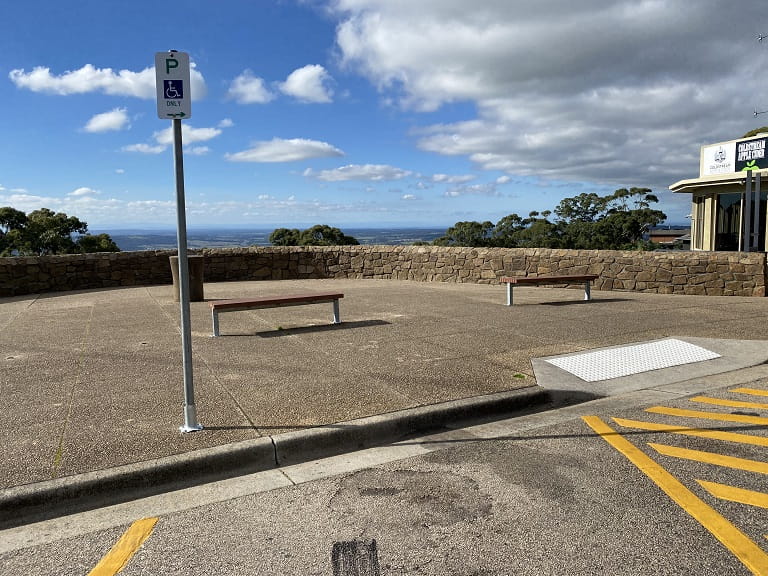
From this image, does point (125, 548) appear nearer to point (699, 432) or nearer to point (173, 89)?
point (173, 89)

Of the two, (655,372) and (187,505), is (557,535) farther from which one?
(655,372)

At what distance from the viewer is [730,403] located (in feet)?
17.3

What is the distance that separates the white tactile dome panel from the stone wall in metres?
5.43

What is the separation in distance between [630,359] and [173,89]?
5.42m

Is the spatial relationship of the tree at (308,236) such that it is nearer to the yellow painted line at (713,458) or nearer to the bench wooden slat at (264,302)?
the bench wooden slat at (264,302)

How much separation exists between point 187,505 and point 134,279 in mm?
12294

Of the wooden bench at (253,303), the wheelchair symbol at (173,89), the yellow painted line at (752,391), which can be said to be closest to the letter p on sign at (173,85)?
the wheelchair symbol at (173,89)

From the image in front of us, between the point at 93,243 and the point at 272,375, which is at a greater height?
the point at 93,243

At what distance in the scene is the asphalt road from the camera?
283cm

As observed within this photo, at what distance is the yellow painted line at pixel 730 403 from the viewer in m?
5.13

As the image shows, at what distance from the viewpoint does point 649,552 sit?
2867mm

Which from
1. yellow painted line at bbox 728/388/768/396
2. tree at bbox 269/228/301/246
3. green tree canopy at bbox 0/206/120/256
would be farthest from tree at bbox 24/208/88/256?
yellow painted line at bbox 728/388/768/396

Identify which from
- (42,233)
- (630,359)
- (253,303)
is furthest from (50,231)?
(630,359)

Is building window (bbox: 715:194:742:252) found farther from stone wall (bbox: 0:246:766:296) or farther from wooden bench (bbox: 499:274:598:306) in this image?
wooden bench (bbox: 499:274:598:306)
